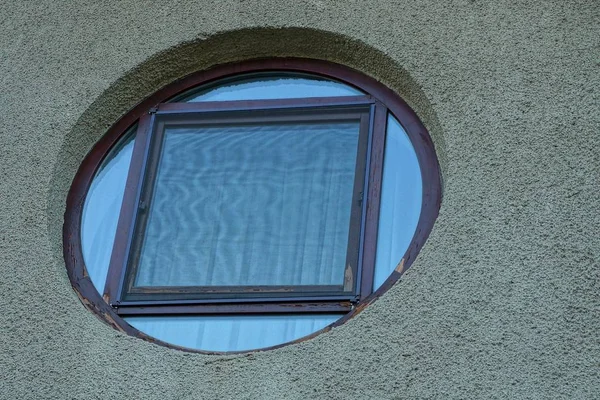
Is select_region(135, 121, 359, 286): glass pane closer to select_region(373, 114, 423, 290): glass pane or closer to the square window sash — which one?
the square window sash

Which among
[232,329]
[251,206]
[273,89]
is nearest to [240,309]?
[232,329]

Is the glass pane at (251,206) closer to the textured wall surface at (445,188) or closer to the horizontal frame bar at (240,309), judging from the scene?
the horizontal frame bar at (240,309)

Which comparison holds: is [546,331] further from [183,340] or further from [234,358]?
[183,340]

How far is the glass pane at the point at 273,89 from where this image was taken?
4516mm

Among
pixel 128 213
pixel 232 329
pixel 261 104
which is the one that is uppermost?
pixel 261 104

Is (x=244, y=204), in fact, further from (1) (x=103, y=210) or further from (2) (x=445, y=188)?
(2) (x=445, y=188)

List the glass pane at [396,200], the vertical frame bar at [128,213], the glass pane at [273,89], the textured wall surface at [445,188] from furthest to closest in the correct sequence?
the glass pane at [273,89], the vertical frame bar at [128,213], the glass pane at [396,200], the textured wall surface at [445,188]

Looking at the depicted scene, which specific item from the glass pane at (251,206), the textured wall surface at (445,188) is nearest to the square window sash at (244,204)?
the glass pane at (251,206)

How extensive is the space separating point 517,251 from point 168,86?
1672mm

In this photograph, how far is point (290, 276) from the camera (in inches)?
158

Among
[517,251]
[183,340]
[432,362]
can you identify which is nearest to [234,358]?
[183,340]

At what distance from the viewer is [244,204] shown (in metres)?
4.25

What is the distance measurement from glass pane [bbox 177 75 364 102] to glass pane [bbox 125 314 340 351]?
100 cm

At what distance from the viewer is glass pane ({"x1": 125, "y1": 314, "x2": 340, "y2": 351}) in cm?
386
